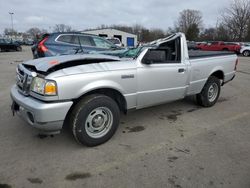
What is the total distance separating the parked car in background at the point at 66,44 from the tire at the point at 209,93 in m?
3.68

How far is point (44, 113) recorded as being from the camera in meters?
2.55

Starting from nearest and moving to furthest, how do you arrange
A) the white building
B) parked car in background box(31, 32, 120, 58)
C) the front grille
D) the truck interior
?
the front grille
the truck interior
parked car in background box(31, 32, 120, 58)
the white building

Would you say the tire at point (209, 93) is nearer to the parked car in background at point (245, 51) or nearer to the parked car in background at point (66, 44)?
the parked car in background at point (66, 44)

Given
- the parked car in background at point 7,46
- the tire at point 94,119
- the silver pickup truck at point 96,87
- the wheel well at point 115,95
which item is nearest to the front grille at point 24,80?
the silver pickup truck at point 96,87

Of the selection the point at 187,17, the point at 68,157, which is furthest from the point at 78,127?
the point at 187,17

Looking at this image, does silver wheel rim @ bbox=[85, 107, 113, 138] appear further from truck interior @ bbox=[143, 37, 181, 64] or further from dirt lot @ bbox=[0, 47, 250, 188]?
truck interior @ bbox=[143, 37, 181, 64]

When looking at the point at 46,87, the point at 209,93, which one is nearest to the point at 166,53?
the point at 209,93

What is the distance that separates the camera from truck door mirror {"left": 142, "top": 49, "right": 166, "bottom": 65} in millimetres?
3407

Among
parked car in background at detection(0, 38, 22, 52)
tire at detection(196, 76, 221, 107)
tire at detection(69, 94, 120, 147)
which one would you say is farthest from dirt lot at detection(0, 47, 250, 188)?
parked car in background at detection(0, 38, 22, 52)

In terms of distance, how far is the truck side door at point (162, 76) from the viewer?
3432 millimetres

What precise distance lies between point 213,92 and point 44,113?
13.6 feet

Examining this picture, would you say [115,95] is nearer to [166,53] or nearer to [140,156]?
[140,156]

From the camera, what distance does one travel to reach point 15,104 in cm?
307

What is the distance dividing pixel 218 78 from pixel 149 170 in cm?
359
